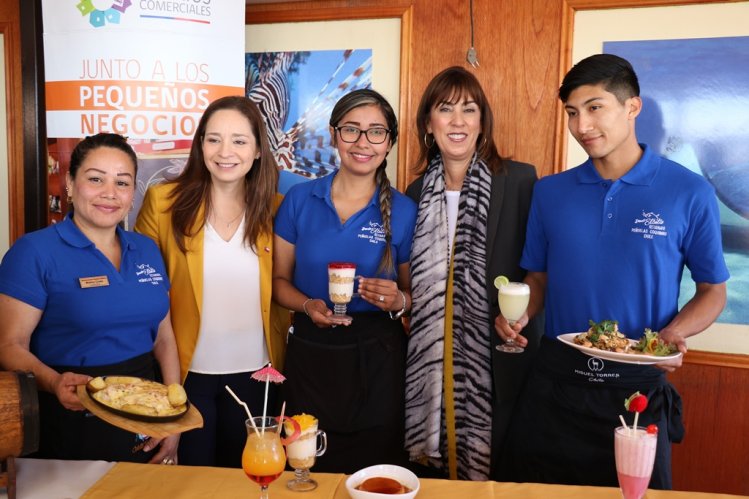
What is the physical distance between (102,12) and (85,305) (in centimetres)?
168

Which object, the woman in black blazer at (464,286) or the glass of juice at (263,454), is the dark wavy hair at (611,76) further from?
the glass of juice at (263,454)

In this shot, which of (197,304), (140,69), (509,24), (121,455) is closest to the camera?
(121,455)

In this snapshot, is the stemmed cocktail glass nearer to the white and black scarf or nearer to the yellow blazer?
the white and black scarf

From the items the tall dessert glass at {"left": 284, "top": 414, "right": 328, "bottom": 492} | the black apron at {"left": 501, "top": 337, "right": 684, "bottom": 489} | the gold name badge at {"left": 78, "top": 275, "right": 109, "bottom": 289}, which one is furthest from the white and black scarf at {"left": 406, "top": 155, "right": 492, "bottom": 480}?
the gold name badge at {"left": 78, "top": 275, "right": 109, "bottom": 289}

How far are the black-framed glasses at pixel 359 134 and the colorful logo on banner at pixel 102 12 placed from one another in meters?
1.35

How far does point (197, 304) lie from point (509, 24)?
2.16 meters

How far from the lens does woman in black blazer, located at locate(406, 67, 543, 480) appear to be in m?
2.72

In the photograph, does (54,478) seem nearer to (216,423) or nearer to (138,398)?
(138,398)

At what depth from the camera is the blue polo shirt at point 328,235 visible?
2668 mm

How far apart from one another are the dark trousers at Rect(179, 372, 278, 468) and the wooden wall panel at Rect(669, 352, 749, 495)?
7.30 feet

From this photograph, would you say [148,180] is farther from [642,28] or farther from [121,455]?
[642,28]

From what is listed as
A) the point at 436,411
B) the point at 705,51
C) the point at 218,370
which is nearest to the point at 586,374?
the point at 436,411

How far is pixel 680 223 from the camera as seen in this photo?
2223 millimetres

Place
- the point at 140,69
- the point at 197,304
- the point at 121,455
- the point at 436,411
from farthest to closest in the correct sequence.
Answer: the point at 140,69, the point at 436,411, the point at 197,304, the point at 121,455
